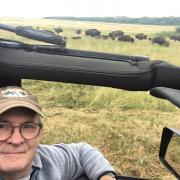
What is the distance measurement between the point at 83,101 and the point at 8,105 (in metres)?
7.21

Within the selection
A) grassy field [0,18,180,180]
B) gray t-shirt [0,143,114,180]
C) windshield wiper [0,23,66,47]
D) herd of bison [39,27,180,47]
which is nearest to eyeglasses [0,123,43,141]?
gray t-shirt [0,143,114,180]

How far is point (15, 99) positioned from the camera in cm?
239

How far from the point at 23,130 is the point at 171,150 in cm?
73

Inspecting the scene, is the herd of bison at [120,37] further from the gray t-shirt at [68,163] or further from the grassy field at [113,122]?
the gray t-shirt at [68,163]

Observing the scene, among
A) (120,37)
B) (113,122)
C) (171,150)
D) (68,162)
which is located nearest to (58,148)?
(68,162)

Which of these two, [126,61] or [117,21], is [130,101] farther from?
[117,21]

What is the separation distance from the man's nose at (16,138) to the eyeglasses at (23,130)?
0.01m

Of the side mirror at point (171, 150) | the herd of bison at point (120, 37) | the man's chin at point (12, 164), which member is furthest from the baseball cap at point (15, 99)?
the herd of bison at point (120, 37)

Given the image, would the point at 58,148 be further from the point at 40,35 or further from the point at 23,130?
the point at 40,35

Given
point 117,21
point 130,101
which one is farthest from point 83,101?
point 117,21

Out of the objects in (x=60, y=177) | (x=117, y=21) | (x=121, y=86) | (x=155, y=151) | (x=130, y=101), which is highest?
(x=121, y=86)

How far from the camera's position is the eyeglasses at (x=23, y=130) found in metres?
2.34

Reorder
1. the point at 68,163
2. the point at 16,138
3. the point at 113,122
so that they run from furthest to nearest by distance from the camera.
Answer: the point at 113,122 < the point at 68,163 < the point at 16,138

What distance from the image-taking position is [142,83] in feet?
7.89
